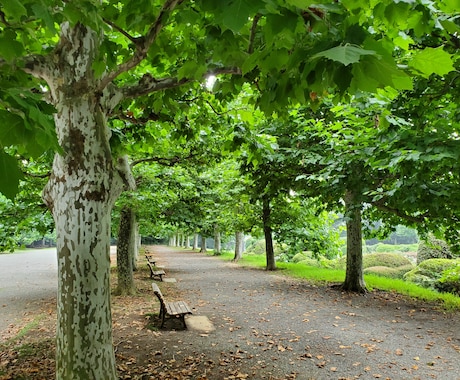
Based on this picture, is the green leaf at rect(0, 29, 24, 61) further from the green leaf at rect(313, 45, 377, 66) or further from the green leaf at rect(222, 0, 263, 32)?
the green leaf at rect(313, 45, 377, 66)

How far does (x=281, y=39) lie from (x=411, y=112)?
4738 mm

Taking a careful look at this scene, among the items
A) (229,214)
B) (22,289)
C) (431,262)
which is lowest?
(22,289)

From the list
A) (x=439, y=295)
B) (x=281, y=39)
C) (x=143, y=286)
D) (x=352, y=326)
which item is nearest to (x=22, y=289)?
(x=143, y=286)

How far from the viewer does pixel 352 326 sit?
8.22 metres

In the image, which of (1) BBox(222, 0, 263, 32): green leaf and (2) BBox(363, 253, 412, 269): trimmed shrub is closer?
(1) BBox(222, 0, 263, 32): green leaf

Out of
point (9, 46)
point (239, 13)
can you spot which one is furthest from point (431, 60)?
point (9, 46)

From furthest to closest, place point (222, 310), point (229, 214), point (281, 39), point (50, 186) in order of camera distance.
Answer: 1. point (229, 214)
2. point (222, 310)
3. point (50, 186)
4. point (281, 39)

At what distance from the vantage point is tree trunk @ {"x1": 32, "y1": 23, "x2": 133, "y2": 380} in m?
3.76

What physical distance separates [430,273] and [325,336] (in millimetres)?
9253

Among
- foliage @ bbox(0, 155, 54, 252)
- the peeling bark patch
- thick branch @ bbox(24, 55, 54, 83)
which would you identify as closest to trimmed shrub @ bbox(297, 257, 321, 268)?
foliage @ bbox(0, 155, 54, 252)

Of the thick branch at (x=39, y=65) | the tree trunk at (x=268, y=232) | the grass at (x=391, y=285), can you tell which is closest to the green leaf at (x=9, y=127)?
the thick branch at (x=39, y=65)

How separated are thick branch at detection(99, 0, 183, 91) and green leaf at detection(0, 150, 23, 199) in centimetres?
168

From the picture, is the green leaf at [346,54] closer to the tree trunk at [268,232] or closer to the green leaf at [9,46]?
the green leaf at [9,46]

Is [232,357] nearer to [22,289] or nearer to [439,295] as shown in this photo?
[439,295]
